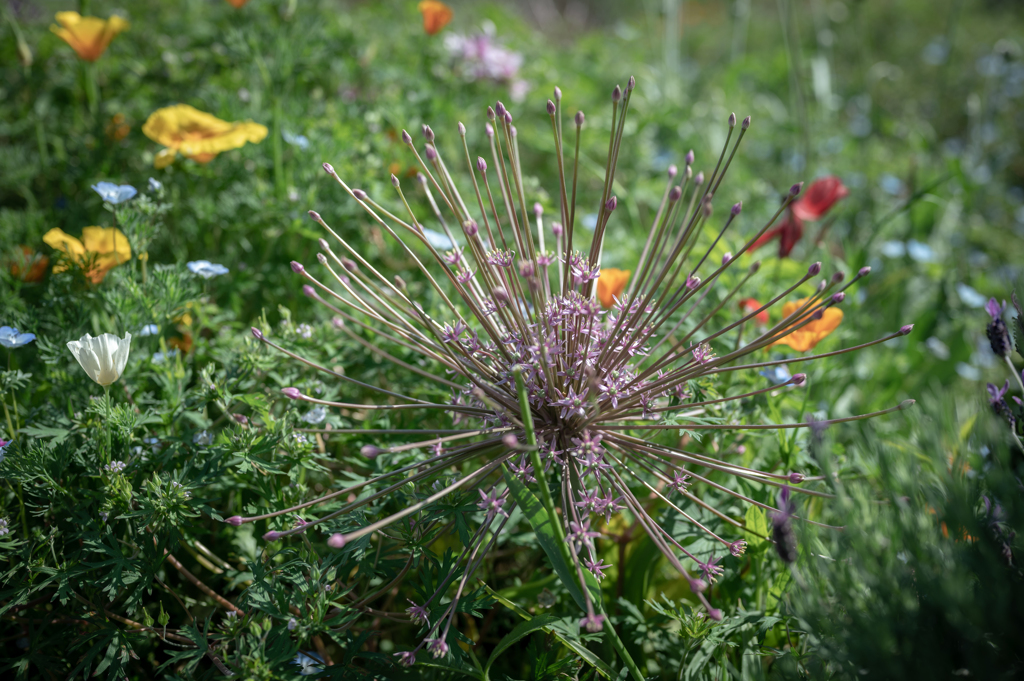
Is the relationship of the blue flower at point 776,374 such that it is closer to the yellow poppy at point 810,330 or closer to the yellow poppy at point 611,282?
the yellow poppy at point 810,330

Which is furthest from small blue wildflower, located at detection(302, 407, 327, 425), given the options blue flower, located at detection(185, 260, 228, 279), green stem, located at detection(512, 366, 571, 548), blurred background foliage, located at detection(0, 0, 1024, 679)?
green stem, located at detection(512, 366, 571, 548)

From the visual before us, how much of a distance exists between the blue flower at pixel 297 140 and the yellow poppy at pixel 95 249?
0.56 m

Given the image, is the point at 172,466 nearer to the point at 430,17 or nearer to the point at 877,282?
the point at 430,17

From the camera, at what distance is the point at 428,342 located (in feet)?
3.92

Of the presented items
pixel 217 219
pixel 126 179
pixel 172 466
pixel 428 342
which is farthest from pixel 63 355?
pixel 126 179

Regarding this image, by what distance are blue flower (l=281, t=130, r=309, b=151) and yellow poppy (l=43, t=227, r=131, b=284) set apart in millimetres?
558

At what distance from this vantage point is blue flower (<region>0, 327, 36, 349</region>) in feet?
4.14

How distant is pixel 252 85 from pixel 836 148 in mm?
3133

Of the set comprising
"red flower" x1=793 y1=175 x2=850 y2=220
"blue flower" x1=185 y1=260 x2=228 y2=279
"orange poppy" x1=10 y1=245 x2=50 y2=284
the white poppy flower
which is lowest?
"orange poppy" x1=10 y1=245 x2=50 y2=284

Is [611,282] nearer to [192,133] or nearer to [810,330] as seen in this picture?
[810,330]

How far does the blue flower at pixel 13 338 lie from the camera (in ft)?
4.14

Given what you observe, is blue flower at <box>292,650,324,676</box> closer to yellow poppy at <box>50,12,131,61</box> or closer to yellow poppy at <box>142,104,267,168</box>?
yellow poppy at <box>142,104,267,168</box>

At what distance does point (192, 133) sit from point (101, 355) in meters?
0.93

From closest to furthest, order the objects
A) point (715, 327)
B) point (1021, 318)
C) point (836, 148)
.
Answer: point (1021, 318) < point (715, 327) < point (836, 148)
